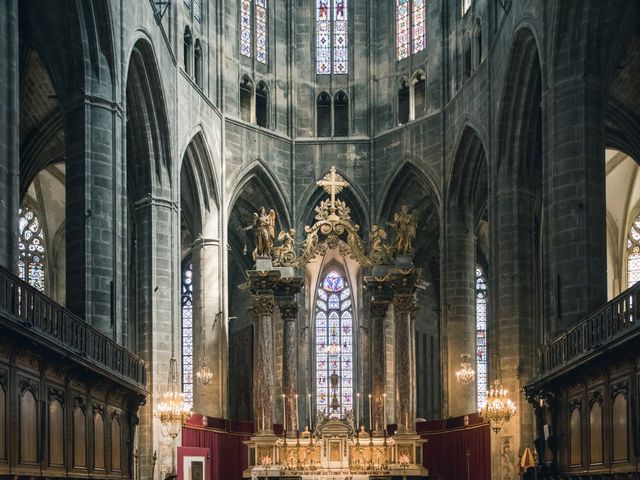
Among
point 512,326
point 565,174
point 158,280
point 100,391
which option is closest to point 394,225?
point 512,326

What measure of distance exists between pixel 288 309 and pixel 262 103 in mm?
12342

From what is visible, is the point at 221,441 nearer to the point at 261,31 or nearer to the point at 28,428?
the point at 261,31

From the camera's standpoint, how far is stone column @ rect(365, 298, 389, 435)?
3822 centimetres

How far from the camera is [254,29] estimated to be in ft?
160

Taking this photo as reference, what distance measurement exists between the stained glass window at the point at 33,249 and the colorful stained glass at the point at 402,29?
16852mm

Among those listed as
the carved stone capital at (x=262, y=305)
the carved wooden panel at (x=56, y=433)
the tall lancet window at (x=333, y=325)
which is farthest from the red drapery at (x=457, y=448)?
the carved wooden panel at (x=56, y=433)

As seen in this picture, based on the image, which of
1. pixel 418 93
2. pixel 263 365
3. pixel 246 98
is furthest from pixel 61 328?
pixel 418 93

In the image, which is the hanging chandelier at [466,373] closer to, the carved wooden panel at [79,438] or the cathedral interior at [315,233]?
the cathedral interior at [315,233]

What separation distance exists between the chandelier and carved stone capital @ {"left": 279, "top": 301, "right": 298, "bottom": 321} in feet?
25.9

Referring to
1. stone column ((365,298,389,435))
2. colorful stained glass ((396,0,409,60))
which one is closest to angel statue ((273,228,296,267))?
stone column ((365,298,389,435))

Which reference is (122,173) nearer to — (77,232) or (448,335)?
(77,232)

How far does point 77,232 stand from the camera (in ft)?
96.5

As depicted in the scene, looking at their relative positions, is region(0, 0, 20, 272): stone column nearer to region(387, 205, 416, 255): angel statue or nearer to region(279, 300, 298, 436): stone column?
region(279, 300, 298, 436): stone column

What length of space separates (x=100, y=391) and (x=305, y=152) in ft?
79.1
